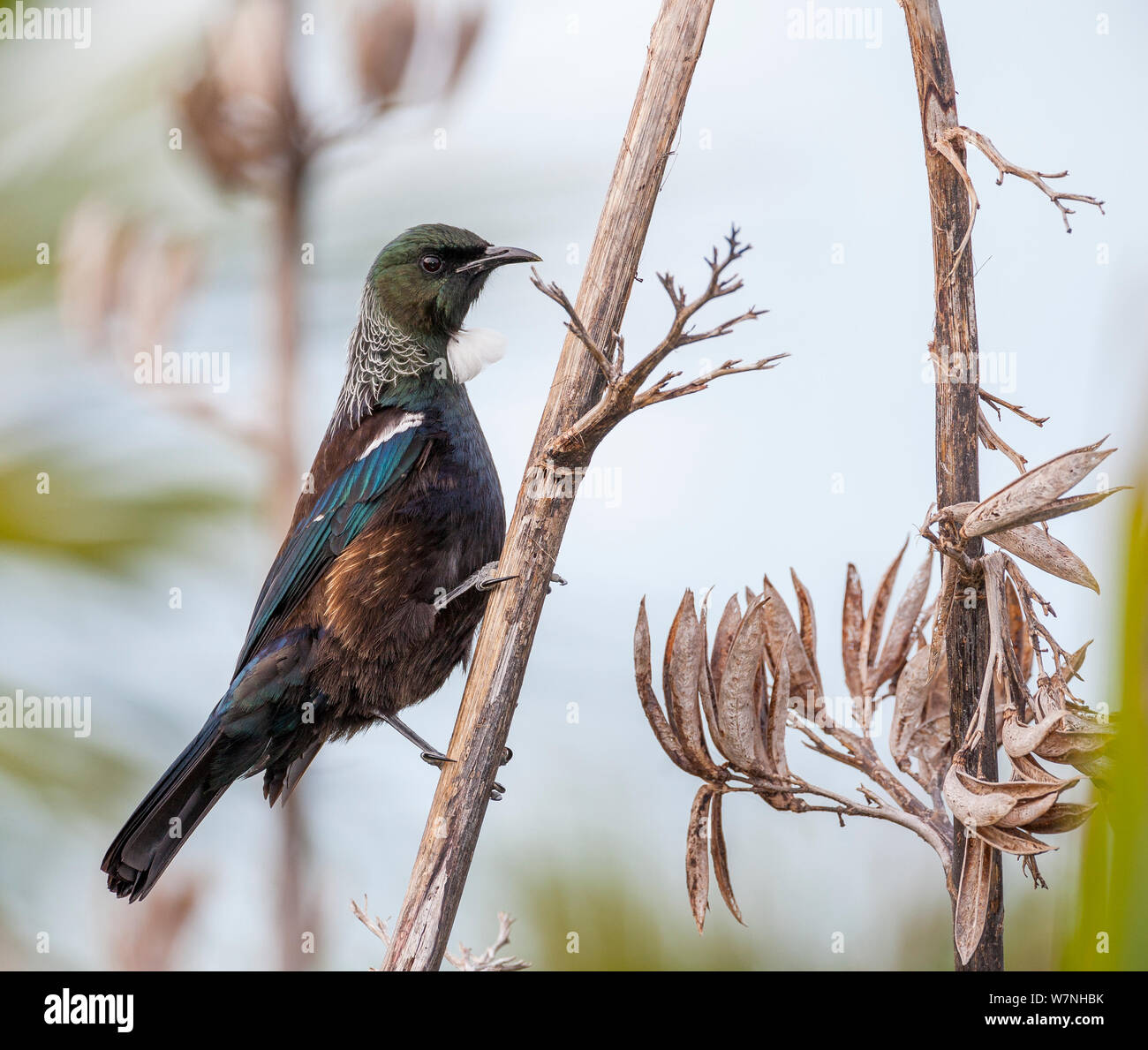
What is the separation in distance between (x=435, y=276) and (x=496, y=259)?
0.16 m

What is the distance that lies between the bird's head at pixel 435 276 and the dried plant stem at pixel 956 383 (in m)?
1.34

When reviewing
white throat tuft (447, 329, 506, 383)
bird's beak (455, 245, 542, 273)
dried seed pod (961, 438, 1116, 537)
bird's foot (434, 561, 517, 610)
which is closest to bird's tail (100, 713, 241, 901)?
bird's foot (434, 561, 517, 610)

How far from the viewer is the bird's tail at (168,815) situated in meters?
1.89

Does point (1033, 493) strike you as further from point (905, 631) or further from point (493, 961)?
point (493, 961)

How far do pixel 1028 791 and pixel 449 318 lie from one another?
174 centimetres

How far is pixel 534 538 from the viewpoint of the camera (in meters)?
1.37

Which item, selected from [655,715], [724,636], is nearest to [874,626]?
[724,636]

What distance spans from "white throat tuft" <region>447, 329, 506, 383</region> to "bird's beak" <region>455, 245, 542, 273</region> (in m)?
0.15

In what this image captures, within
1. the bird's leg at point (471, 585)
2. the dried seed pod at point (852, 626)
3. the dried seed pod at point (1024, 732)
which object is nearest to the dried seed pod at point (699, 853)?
the dried seed pod at point (852, 626)

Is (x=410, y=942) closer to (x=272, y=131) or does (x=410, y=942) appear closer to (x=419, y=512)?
(x=419, y=512)

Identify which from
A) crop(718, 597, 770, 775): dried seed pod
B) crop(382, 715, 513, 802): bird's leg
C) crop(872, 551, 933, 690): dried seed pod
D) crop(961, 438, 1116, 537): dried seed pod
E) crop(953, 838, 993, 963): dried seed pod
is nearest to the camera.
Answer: crop(961, 438, 1116, 537): dried seed pod

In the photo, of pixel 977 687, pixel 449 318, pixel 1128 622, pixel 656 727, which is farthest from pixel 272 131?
pixel 1128 622

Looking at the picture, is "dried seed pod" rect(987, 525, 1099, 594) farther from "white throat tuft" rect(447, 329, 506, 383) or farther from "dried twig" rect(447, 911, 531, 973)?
"white throat tuft" rect(447, 329, 506, 383)

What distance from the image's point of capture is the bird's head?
232 cm
